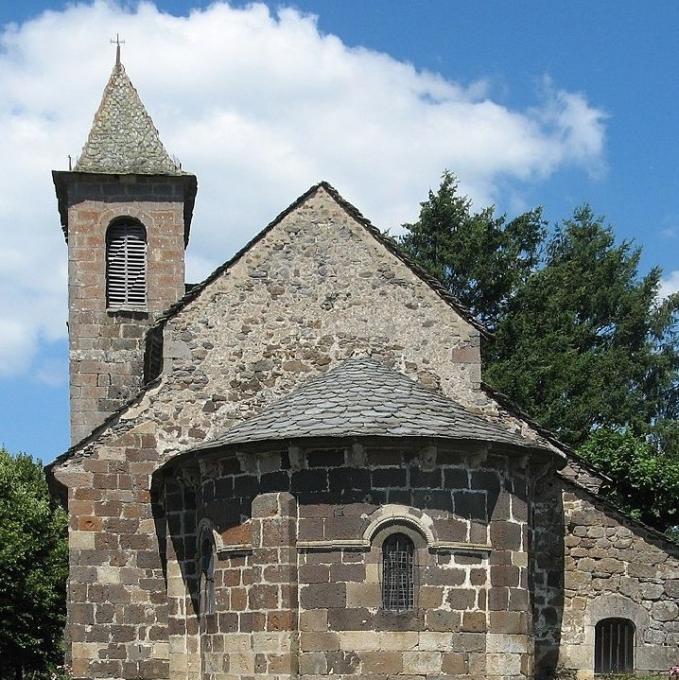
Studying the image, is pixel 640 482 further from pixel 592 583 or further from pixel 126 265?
pixel 126 265

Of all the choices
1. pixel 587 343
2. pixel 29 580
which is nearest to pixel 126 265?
pixel 29 580

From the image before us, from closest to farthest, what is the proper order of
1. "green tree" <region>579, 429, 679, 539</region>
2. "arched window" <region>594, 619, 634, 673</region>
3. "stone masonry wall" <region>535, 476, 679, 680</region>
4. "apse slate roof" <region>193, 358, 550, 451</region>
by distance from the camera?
"apse slate roof" <region>193, 358, 550, 451</region> → "stone masonry wall" <region>535, 476, 679, 680</region> → "arched window" <region>594, 619, 634, 673</region> → "green tree" <region>579, 429, 679, 539</region>

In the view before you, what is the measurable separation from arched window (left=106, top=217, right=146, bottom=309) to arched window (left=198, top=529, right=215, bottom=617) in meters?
9.62

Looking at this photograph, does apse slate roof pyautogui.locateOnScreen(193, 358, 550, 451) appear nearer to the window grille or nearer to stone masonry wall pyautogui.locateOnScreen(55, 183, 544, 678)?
stone masonry wall pyautogui.locateOnScreen(55, 183, 544, 678)

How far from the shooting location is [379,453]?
17547 millimetres

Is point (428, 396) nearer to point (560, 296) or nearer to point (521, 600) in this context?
point (521, 600)

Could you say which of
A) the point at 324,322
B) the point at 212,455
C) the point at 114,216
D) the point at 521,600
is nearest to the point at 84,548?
the point at 212,455

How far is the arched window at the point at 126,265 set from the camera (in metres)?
27.9

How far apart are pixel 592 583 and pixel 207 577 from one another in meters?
5.96

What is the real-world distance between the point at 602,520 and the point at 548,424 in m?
17.1

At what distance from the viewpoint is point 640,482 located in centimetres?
2688

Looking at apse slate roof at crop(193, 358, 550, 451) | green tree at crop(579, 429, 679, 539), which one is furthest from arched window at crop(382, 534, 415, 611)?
green tree at crop(579, 429, 679, 539)

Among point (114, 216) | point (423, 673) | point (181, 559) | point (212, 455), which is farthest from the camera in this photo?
point (114, 216)

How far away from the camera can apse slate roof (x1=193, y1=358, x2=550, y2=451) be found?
1750 cm
